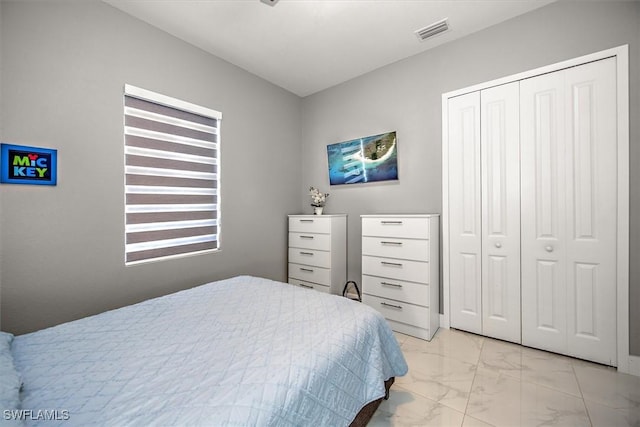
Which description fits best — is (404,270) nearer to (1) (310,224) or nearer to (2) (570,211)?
(1) (310,224)

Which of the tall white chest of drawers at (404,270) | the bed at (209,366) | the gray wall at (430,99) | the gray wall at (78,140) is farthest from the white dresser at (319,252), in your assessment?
the bed at (209,366)

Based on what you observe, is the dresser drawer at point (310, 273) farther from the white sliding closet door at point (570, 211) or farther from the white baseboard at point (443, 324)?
the white sliding closet door at point (570, 211)

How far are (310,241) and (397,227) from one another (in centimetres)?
112

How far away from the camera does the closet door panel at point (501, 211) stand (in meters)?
2.18

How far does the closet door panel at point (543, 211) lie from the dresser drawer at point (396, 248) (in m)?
0.81

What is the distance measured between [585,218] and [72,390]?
3096 millimetres

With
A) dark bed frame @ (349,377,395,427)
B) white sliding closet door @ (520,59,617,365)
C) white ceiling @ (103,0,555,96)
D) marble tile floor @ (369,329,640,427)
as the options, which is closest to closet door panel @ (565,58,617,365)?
white sliding closet door @ (520,59,617,365)

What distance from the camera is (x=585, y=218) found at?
1913 millimetres

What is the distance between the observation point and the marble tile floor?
4.61 ft

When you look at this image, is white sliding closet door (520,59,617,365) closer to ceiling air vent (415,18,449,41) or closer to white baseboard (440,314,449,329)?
white baseboard (440,314,449,329)

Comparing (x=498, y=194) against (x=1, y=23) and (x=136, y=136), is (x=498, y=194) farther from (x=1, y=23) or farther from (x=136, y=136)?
(x=1, y=23)

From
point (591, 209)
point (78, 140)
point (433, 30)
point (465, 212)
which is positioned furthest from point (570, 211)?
point (78, 140)

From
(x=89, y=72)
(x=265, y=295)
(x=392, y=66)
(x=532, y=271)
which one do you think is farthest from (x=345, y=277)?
(x=89, y=72)

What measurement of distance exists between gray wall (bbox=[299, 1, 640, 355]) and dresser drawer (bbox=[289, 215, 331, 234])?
40 cm
